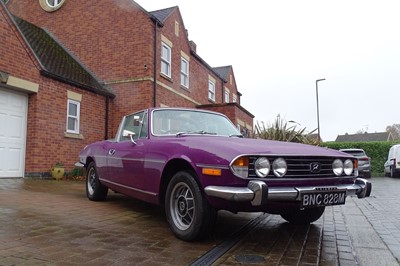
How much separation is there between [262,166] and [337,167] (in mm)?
1118

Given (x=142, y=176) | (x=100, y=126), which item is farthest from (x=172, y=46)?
(x=142, y=176)

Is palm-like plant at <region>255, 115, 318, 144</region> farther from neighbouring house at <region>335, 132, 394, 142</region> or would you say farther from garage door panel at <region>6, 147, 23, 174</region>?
neighbouring house at <region>335, 132, 394, 142</region>

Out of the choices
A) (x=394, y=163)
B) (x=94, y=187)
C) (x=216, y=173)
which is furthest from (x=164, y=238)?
(x=394, y=163)

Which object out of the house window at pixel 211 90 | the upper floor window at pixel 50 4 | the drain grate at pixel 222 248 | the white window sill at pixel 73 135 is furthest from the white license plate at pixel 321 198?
the house window at pixel 211 90

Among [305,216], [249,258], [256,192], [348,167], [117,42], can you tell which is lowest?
[249,258]

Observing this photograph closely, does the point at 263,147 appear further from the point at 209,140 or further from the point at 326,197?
the point at 326,197

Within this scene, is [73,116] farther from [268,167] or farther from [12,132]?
[268,167]

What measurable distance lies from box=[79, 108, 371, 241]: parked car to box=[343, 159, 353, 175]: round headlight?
0.01 meters

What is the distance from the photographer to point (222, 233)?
428 centimetres

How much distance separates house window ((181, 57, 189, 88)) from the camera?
17.8 m

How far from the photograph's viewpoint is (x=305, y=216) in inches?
189

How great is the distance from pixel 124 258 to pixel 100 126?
11.1 m

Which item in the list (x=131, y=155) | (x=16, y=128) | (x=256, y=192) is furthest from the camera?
(x=16, y=128)

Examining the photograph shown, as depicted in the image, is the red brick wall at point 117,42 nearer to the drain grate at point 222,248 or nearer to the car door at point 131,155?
the car door at point 131,155
